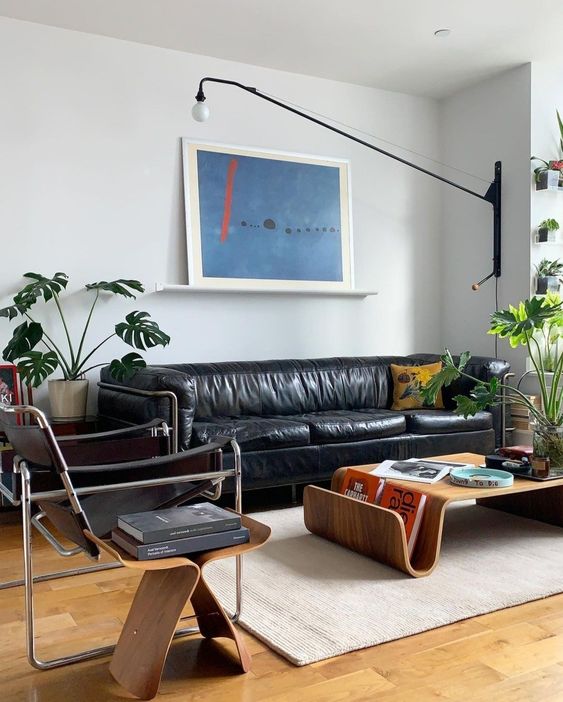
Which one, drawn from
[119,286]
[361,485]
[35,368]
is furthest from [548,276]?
[35,368]

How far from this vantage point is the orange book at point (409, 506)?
307cm

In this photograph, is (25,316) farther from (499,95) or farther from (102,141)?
(499,95)

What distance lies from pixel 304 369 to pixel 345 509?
1872 mm

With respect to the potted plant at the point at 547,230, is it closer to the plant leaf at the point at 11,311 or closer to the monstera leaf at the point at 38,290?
the monstera leaf at the point at 38,290

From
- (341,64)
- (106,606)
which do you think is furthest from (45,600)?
(341,64)

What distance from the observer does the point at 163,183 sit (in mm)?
4891

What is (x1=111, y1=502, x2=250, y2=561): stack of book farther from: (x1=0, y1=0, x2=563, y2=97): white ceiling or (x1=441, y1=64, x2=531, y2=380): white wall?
(x1=441, y1=64, x2=531, y2=380): white wall

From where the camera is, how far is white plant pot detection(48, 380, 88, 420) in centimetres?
425

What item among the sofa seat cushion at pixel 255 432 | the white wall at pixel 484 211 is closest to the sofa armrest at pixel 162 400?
the sofa seat cushion at pixel 255 432

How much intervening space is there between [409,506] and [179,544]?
4.40 feet

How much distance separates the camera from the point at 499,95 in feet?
18.2

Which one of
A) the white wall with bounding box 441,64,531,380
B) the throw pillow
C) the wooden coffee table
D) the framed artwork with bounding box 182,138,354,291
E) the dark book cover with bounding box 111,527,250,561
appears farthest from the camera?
the white wall with bounding box 441,64,531,380

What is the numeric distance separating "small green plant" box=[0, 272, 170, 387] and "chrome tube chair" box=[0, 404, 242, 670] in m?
1.38

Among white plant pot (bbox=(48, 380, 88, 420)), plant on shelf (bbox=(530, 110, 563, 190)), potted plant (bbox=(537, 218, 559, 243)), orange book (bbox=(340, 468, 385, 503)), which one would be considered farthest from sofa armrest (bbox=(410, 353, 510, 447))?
white plant pot (bbox=(48, 380, 88, 420))
